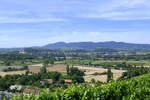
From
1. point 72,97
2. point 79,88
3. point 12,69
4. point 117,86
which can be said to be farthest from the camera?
point 12,69

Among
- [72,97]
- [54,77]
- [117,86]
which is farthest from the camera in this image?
[54,77]

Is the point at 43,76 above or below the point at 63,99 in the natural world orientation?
below

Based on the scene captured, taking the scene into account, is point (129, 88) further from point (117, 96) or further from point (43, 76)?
point (43, 76)

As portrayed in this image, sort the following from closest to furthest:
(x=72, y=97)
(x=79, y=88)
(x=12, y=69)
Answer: (x=72, y=97), (x=79, y=88), (x=12, y=69)

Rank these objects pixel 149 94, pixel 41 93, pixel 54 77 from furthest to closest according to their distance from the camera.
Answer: pixel 54 77 → pixel 149 94 → pixel 41 93

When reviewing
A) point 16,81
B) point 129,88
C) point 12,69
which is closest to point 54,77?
point 16,81

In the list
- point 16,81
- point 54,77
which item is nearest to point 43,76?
point 54,77

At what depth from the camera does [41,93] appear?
11789 mm

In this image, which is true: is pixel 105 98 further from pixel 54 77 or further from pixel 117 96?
pixel 54 77

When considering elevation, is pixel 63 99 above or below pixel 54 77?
above

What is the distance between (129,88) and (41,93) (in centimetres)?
575

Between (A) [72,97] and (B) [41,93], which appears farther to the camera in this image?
(A) [72,97]

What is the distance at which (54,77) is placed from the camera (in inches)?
3004

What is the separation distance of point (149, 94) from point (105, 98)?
6.53 feet
